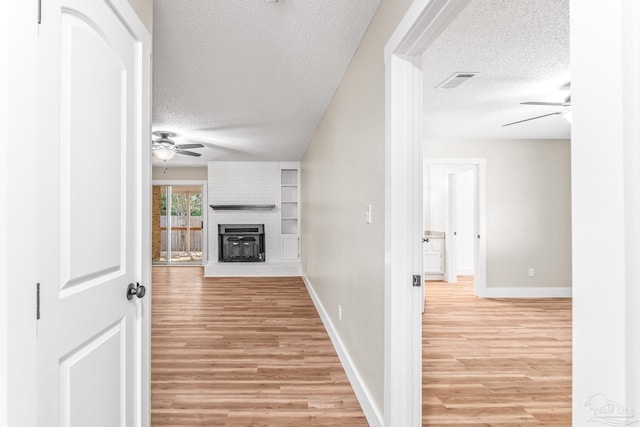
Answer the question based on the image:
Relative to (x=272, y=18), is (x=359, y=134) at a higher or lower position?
lower

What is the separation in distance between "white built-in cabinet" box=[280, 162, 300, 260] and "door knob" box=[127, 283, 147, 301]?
710 centimetres

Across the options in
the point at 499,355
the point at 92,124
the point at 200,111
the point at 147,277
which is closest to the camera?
the point at 92,124

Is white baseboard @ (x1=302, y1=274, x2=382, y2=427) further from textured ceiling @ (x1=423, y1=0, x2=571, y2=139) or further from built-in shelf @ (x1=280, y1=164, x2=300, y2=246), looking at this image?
built-in shelf @ (x1=280, y1=164, x2=300, y2=246)

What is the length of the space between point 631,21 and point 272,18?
2038mm

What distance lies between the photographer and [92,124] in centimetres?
133

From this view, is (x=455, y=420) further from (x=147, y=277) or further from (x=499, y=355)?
(x=147, y=277)

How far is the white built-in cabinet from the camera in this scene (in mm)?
8789

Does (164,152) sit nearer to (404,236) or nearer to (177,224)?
(177,224)

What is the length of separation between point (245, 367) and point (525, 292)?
15.6ft

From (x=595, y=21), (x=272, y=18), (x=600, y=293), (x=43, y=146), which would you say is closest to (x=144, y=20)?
(x=272, y=18)

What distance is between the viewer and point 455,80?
3.55 metres

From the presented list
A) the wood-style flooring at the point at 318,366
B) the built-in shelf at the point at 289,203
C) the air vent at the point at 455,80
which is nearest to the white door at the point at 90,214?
the wood-style flooring at the point at 318,366

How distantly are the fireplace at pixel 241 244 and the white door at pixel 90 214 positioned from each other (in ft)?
22.1

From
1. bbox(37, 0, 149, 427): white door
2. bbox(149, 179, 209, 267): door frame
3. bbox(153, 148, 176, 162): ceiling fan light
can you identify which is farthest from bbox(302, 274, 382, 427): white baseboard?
bbox(149, 179, 209, 267): door frame
